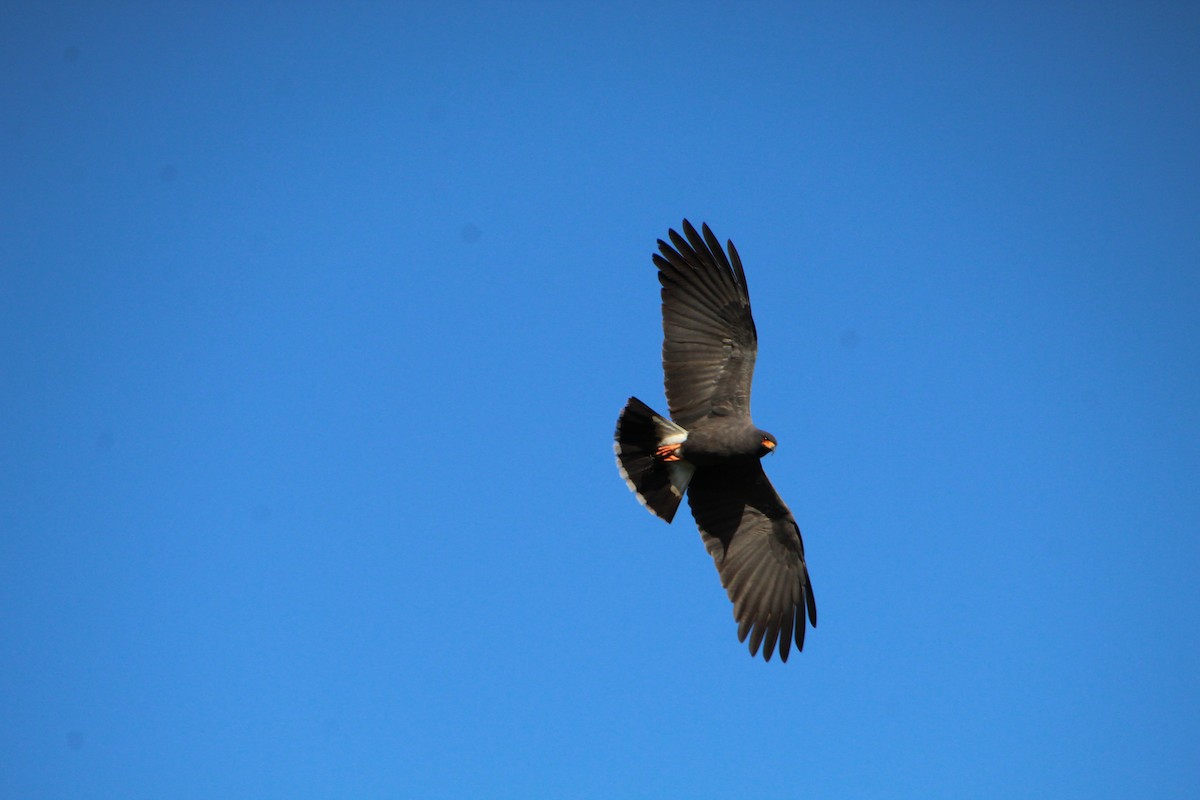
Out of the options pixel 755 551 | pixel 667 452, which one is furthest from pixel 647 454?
pixel 755 551

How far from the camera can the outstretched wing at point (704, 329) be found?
447 inches

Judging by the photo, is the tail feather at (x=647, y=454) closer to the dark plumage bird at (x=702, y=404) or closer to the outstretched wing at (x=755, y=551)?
the dark plumage bird at (x=702, y=404)

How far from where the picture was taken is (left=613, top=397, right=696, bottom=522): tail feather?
1141 centimetres

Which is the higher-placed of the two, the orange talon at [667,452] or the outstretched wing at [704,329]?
the outstretched wing at [704,329]

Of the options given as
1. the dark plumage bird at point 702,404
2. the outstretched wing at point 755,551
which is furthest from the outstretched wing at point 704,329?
the outstretched wing at point 755,551

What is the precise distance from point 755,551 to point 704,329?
9.19 feet

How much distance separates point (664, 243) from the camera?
37.9 ft

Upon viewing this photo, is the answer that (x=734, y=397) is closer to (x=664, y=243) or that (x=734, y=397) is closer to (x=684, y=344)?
(x=684, y=344)

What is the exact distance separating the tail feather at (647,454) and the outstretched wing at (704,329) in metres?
0.22

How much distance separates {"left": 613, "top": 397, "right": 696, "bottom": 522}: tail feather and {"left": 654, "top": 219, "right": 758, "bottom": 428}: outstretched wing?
0.72 feet

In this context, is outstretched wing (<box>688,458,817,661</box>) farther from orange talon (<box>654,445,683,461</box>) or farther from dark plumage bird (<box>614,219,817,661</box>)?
orange talon (<box>654,445,683,461</box>)

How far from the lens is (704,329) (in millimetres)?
11453

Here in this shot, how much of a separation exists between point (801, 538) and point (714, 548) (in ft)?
3.28

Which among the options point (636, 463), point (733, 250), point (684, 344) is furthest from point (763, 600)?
point (733, 250)
